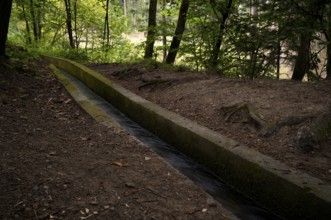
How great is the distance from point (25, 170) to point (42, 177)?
0.93 feet

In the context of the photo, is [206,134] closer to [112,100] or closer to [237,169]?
[237,169]

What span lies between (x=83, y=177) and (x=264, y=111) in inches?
135

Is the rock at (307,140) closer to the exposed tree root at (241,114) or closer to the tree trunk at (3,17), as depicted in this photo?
the exposed tree root at (241,114)

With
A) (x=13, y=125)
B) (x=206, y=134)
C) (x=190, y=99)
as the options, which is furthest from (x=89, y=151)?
(x=190, y=99)

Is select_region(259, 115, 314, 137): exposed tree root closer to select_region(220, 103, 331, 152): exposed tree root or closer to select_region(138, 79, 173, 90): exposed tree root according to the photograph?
select_region(220, 103, 331, 152): exposed tree root

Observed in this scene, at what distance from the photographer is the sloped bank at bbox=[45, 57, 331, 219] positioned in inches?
134

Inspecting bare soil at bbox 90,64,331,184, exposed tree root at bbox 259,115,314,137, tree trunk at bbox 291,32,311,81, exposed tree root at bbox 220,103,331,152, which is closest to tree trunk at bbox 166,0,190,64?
bare soil at bbox 90,64,331,184

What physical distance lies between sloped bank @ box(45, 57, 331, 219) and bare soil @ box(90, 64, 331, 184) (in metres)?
0.35

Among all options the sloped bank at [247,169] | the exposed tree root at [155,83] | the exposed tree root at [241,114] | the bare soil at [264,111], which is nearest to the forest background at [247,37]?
the bare soil at [264,111]

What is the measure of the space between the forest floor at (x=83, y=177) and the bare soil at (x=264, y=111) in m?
1.53

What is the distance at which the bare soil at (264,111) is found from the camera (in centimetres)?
437

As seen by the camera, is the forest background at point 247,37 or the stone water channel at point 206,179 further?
the forest background at point 247,37

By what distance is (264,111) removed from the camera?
18.1 ft

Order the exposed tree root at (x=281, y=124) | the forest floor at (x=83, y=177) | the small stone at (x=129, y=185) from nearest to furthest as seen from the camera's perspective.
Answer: the forest floor at (x=83, y=177), the small stone at (x=129, y=185), the exposed tree root at (x=281, y=124)
